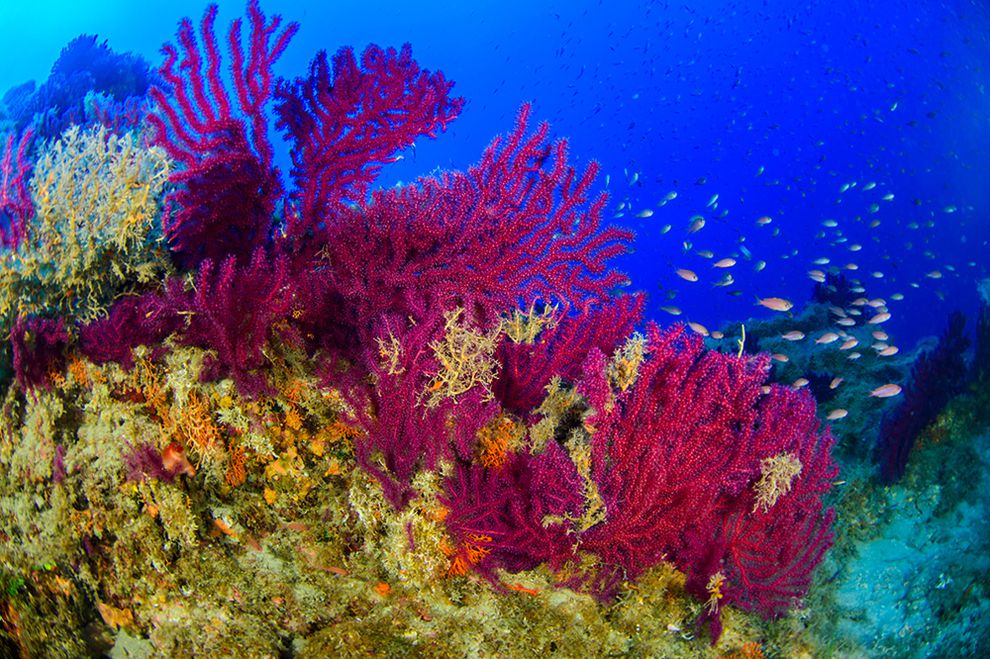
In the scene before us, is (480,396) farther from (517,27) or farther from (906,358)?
(517,27)

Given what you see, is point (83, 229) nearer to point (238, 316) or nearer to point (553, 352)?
point (238, 316)

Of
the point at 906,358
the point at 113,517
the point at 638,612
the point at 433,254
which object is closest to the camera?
the point at 113,517

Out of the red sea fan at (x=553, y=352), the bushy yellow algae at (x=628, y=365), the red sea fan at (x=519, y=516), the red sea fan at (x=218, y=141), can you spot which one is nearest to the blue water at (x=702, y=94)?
the red sea fan at (x=553, y=352)

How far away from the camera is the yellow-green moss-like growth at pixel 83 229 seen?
3.57 meters

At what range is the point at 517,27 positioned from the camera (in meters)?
95.9

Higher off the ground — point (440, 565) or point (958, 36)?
point (958, 36)

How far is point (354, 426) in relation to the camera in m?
3.37

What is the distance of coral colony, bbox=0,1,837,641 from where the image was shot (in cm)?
320

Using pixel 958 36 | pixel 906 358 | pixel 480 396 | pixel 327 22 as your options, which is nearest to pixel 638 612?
pixel 480 396

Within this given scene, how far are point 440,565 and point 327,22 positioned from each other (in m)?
117

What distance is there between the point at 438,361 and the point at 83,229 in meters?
2.64

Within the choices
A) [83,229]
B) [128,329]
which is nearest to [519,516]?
[128,329]

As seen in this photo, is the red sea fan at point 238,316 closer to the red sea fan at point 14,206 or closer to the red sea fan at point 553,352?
the red sea fan at point 14,206

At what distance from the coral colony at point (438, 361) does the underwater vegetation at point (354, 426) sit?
2 cm
